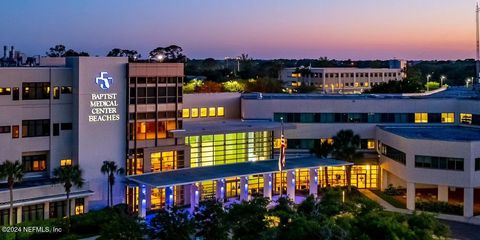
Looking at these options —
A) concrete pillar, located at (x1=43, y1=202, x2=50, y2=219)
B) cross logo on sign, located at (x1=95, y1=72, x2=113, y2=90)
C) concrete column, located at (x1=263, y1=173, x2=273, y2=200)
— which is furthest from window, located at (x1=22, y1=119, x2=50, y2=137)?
concrete column, located at (x1=263, y1=173, x2=273, y2=200)

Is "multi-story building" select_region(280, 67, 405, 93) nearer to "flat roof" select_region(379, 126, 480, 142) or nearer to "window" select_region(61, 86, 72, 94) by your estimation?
"flat roof" select_region(379, 126, 480, 142)

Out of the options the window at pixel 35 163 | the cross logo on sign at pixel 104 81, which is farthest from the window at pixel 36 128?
the cross logo on sign at pixel 104 81

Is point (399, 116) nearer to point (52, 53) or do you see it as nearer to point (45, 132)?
point (45, 132)

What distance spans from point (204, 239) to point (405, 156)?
103 feet

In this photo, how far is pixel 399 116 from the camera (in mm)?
72562

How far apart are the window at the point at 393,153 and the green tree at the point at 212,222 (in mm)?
29980

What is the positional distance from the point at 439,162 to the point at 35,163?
38.0 meters

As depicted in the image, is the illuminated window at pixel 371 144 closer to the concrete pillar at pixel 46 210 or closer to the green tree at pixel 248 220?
the green tree at pixel 248 220

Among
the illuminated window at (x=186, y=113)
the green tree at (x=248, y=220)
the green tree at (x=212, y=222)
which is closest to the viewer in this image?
the green tree at (x=248, y=220)

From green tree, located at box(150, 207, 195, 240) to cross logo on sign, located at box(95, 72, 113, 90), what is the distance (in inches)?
927

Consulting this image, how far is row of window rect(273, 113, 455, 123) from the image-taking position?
72.1 metres

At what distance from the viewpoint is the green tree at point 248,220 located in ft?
114

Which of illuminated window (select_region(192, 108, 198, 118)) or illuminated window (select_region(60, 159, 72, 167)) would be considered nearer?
Answer: illuminated window (select_region(60, 159, 72, 167))

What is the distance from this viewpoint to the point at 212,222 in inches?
1464
